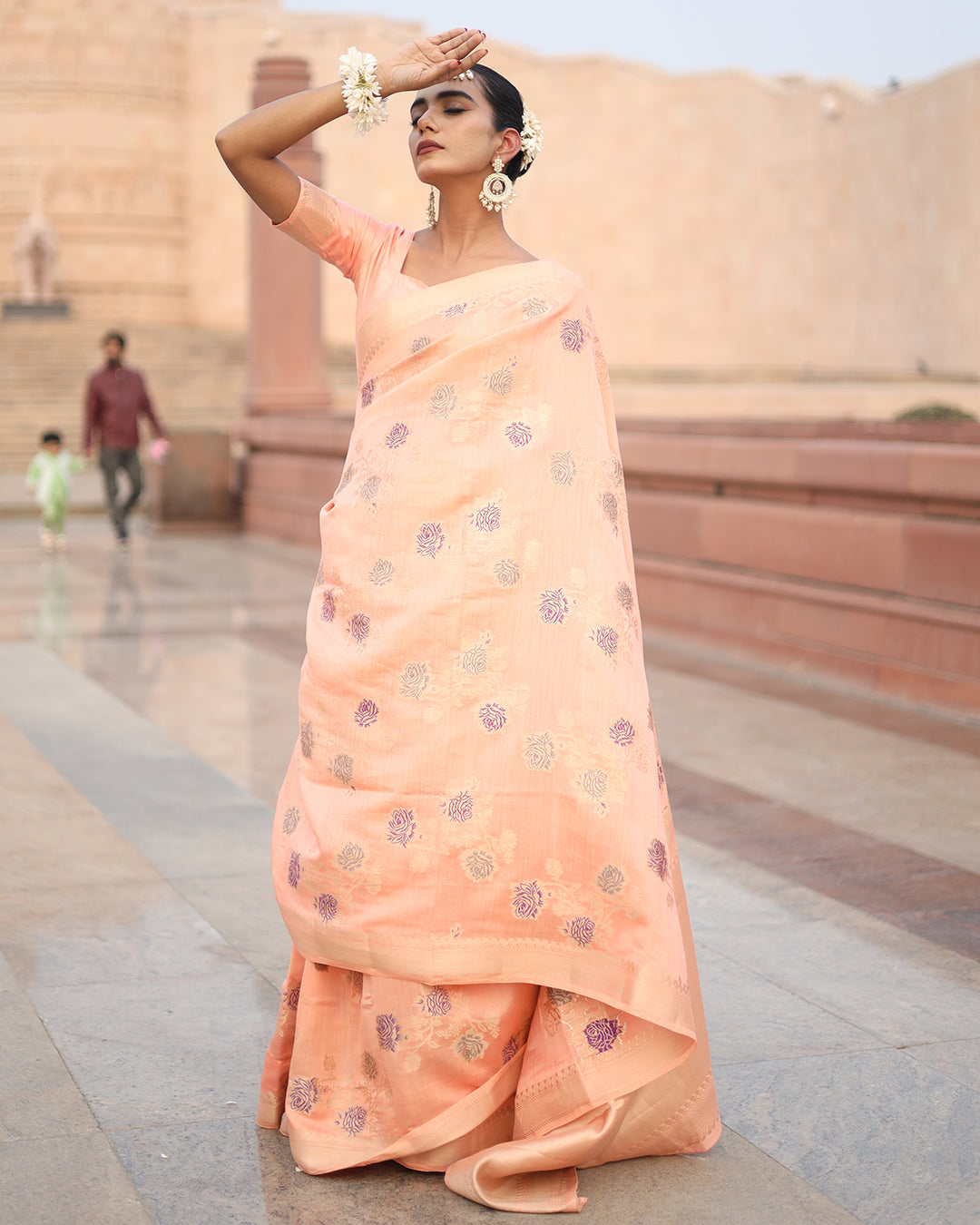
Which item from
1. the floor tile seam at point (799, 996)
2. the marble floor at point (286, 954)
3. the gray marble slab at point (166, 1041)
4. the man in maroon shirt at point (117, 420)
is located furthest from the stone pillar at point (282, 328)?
the gray marble slab at point (166, 1041)

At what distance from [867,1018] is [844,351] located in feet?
121

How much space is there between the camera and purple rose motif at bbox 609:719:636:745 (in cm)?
262

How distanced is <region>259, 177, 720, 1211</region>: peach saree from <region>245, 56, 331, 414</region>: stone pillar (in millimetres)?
12290

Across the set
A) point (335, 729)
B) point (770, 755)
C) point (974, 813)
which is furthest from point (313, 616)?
point (770, 755)

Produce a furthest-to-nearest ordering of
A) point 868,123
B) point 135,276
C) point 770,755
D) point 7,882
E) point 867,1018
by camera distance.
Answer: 1. point 135,276
2. point 868,123
3. point 770,755
4. point 7,882
5. point 867,1018

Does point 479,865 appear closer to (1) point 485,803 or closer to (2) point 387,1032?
(1) point 485,803

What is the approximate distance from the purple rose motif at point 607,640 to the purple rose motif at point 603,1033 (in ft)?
1.94

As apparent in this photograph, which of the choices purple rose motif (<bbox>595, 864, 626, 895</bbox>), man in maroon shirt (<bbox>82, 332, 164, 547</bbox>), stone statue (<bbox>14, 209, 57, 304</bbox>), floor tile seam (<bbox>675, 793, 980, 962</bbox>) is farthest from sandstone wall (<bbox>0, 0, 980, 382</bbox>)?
purple rose motif (<bbox>595, 864, 626, 895</bbox>)

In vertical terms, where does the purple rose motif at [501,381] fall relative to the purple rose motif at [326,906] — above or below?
above

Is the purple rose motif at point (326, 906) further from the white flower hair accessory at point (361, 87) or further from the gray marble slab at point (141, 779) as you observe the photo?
the gray marble slab at point (141, 779)

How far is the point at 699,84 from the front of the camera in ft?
127

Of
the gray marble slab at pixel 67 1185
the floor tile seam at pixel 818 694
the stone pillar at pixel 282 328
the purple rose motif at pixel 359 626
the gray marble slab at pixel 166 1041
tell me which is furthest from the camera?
the stone pillar at pixel 282 328

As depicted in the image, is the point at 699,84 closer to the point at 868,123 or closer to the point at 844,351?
the point at 868,123

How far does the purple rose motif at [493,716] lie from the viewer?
259 centimetres
